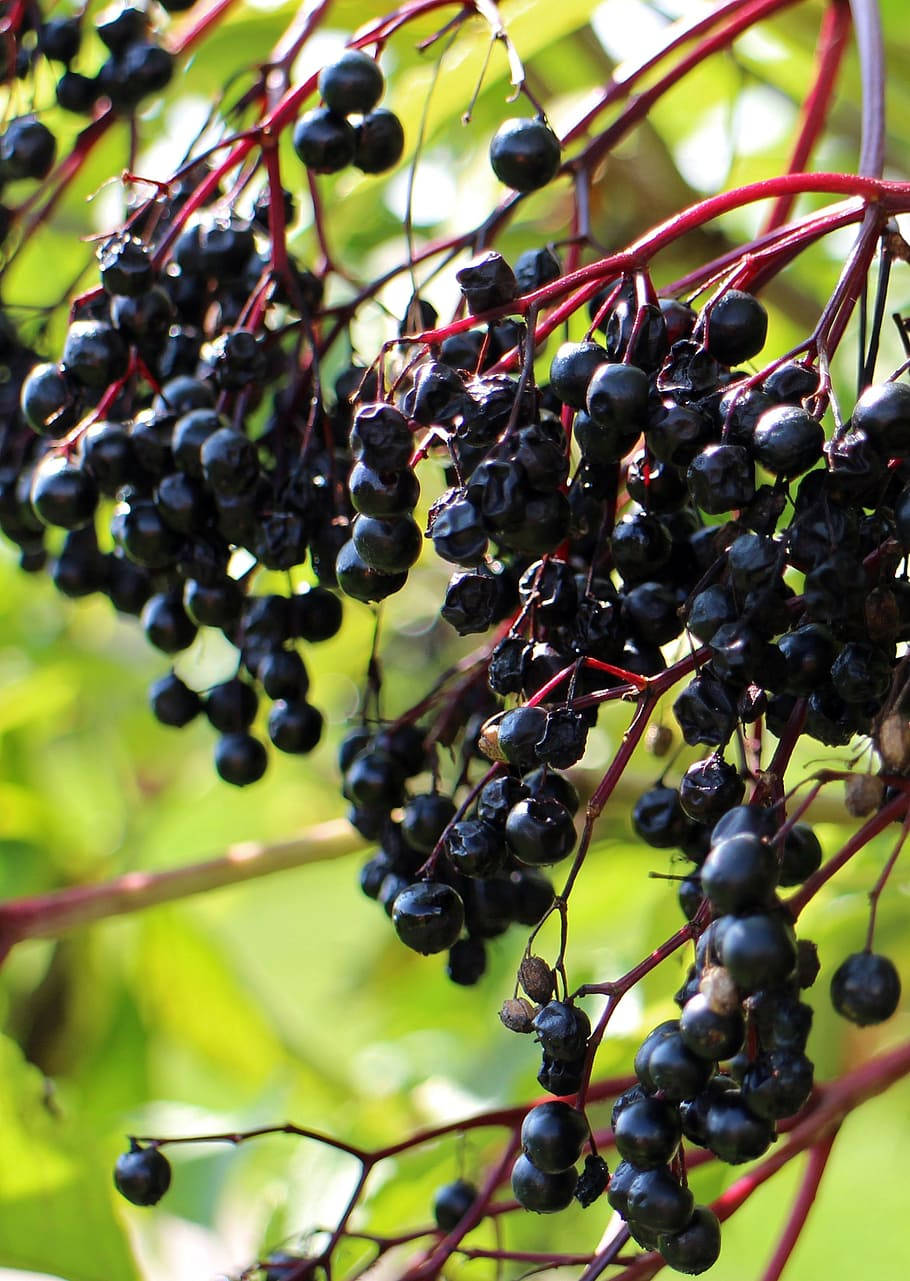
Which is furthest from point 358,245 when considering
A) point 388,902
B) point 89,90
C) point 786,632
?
point 786,632

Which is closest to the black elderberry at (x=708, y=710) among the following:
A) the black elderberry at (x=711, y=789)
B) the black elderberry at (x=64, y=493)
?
the black elderberry at (x=711, y=789)

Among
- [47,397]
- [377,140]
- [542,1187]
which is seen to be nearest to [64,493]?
[47,397]

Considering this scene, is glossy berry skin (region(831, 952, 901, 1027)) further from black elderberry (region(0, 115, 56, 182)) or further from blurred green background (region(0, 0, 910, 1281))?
black elderberry (region(0, 115, 56, 182))

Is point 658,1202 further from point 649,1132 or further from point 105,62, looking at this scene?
point 105,62

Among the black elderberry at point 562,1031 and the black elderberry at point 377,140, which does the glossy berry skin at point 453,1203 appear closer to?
the black elderberry at point 562,1031

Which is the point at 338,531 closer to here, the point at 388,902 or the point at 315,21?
the point at 388,902

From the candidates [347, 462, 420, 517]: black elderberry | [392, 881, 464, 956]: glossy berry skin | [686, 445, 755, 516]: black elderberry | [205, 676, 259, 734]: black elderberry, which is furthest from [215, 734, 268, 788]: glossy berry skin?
[686, 445, 755, 516]: black elderberry

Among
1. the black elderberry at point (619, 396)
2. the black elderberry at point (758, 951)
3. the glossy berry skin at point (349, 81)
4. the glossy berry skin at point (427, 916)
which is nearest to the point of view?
the black elderberry at point (758, 951)

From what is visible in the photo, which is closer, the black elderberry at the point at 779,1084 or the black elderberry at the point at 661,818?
the black elderberry at the point at 779,1084
